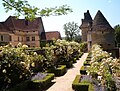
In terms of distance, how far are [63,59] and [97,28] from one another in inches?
910

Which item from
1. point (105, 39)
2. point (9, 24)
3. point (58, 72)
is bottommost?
point (58, 72)

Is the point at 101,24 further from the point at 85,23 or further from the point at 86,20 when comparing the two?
the point at 86,20

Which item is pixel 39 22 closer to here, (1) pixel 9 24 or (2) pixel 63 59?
(1) pixel 9 24

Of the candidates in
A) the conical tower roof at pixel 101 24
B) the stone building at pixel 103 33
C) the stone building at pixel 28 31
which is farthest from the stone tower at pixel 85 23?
the stone building at pixel 103 33

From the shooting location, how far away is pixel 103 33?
50.3 m

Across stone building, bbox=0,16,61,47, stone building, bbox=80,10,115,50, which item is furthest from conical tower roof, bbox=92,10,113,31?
stone building, bbox=0,16,61,47

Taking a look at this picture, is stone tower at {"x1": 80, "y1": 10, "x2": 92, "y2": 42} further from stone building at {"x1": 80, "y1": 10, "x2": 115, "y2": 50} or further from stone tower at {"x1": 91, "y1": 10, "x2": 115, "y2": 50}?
stone tower at {"x1": 91, "y1": 10, "x2": 115, "y2": 50}

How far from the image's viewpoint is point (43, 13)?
5992 mm

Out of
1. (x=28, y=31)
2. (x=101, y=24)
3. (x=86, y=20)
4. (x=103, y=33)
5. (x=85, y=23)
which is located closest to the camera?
(x=103, y=33)

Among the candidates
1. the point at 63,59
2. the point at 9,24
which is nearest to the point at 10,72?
the point at 63,59

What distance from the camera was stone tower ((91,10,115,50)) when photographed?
5028 centimetres

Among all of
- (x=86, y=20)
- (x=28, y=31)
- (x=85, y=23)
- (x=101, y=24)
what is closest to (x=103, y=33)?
(x=101, y=24)

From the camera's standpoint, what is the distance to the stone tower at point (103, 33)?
165 ft

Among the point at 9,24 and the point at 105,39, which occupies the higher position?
the point at 9,24
